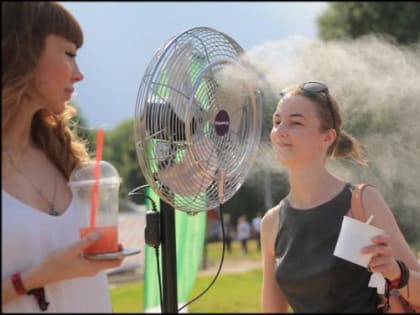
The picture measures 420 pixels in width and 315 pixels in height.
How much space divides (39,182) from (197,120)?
0.68m

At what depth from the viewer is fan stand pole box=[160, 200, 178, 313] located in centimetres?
248

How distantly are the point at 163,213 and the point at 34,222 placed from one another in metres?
0.78

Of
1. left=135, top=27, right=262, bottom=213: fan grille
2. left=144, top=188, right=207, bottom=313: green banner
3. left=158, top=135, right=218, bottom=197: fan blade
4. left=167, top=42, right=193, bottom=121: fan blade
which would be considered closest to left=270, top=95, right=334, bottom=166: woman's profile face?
left=135, top=27, right=262, bottom=213: fan grille

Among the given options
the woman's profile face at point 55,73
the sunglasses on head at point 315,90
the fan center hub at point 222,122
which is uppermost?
the woman's profile face at point 55,73

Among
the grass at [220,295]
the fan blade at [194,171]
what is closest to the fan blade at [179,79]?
the fan blade at [194,171]

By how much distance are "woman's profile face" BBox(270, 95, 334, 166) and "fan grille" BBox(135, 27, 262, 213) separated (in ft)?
0.33

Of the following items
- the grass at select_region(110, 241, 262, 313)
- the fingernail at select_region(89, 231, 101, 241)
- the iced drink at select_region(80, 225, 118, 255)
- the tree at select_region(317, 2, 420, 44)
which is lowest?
the grass at select_region(110, 241, 262, 313)

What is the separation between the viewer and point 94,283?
77.6 inches

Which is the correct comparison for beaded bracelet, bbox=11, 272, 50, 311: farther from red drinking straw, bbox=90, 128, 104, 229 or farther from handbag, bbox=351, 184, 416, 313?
handbag, bbox=351, 184, 416, 313

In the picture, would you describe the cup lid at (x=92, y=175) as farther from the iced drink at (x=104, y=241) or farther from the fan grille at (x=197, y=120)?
the fan grille at (x=197, y=120)

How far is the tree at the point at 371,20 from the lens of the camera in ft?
59.3

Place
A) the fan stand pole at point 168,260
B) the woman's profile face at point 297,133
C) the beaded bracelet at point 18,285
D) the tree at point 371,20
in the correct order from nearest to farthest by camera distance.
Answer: the beaded bracelet at point 18,285 < the fan stand pole at point 168,260 < the woman's profile face at point 297,133 < the tree at point 371,20

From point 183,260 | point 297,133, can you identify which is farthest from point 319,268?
point 183,260

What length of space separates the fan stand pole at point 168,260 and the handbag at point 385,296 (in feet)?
2.32
